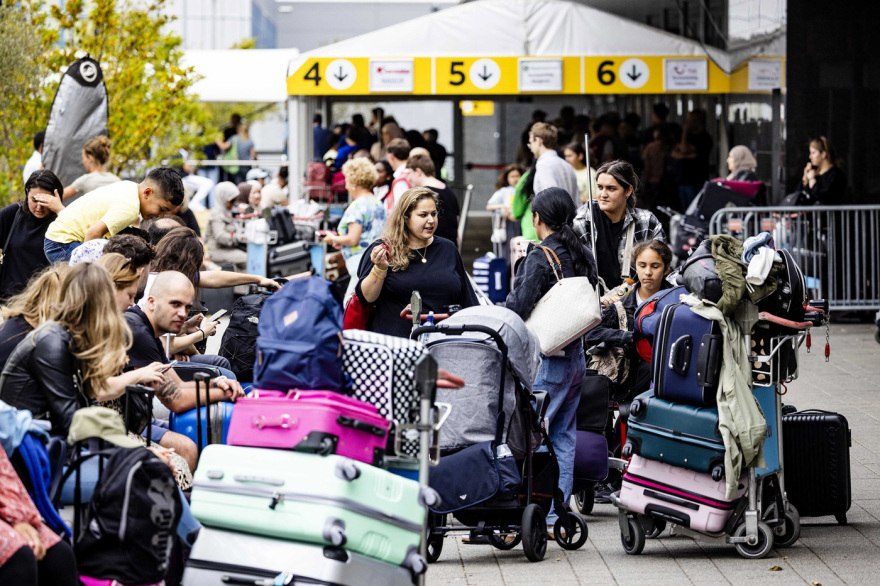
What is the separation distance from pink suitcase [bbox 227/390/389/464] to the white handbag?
1.77 m

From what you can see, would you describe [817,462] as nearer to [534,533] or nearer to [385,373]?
[534,533]

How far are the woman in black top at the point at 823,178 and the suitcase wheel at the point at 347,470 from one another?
1050cm

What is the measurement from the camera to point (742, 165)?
15195 mm

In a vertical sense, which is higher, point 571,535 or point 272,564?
point 272,564

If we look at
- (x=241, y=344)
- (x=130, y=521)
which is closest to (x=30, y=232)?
(x=241, y=344)

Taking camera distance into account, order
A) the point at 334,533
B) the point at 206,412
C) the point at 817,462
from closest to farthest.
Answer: the point at 334,533
the point at 206,412
the point at 817,462

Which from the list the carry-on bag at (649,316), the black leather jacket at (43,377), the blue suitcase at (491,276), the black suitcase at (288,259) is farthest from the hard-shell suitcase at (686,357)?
the black suitcase at (288,259)

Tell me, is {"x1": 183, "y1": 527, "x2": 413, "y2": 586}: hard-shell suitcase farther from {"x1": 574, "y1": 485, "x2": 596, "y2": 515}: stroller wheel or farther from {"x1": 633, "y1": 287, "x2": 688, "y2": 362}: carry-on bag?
{"x1": 574, "y1": 485, "x2": 596, "y2": 515}: stroller wheel

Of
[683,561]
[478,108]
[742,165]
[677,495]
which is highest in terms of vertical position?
[478,108]

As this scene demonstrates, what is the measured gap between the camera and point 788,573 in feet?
18.5

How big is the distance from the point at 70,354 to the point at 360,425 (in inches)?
46.6

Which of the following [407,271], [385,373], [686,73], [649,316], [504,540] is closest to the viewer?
[385,373]

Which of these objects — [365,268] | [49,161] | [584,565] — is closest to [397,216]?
[365,268]

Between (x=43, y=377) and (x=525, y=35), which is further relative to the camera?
(x=525, y=35)
